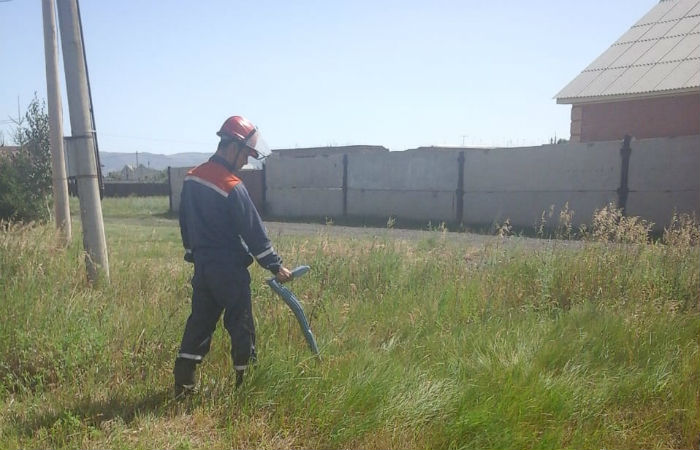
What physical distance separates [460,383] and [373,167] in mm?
15561

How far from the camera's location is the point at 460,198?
16969mm

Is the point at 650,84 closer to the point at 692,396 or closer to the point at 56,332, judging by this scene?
the point at 692,396

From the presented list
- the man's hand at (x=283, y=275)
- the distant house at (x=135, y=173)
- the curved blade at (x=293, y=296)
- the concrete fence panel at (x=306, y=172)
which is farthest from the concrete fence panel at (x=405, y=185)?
the distant house at (x=135, y=173)

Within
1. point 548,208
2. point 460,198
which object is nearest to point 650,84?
point 548,208

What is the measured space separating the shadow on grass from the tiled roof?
1516cm

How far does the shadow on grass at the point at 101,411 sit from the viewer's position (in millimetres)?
3453

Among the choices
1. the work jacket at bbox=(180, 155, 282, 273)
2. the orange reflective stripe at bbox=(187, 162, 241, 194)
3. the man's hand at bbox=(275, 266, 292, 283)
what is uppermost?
the orange reflective stripe at bbox=(187, 162, 241, 194)

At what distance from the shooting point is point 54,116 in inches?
341

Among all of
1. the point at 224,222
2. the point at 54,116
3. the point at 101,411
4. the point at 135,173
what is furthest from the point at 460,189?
the point at 135,173

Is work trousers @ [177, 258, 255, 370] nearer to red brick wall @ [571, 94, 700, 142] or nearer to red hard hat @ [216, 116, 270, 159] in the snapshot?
red hard hat @ [216, 116, 270, 159]

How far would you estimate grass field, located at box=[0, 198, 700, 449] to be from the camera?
358 cm

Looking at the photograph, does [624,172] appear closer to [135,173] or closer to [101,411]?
[101,411]

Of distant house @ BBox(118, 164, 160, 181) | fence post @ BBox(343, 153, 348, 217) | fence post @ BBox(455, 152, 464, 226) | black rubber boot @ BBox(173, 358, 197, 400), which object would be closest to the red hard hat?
black rubber boot @ BBox(173, 358, 197, 400)

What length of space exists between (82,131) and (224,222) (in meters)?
2.86
